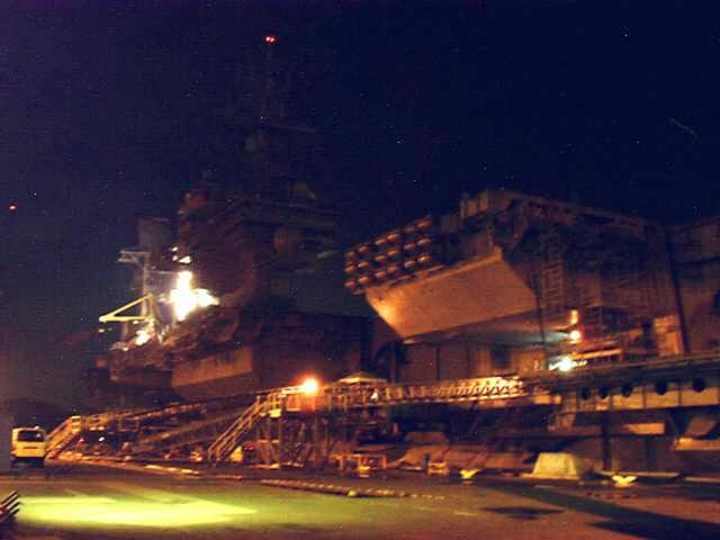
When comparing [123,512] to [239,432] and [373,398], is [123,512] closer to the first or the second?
[373,398]

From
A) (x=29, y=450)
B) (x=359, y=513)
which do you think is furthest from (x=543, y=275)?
(x=29, y=450)

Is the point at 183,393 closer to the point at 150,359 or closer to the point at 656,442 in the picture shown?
the point at 150,359

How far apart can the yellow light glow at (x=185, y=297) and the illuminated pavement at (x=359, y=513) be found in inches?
2409

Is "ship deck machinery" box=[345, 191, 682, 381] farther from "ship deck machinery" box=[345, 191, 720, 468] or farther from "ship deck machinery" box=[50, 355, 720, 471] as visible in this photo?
"ship deck machinery" box=[50, 355, 720, 471]

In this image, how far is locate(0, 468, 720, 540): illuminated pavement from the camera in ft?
62.6

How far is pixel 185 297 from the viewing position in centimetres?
10000

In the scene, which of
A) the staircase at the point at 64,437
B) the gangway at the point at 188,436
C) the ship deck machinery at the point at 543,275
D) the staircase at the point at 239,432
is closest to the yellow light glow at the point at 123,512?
the ship deck machinery at the point at 543,275

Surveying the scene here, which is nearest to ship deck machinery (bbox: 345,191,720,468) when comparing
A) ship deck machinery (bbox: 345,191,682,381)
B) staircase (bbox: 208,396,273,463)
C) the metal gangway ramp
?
ship deck machinery (bbox: 345,191,682,381)

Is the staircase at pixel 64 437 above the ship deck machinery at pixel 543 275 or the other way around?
the other way around

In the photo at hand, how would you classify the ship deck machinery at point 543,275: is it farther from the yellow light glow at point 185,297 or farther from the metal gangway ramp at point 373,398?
the yellow light glow at point 185,297

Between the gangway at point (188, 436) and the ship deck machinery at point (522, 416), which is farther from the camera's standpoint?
the gangway at point (188, 436)

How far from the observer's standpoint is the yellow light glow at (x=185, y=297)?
96.2m

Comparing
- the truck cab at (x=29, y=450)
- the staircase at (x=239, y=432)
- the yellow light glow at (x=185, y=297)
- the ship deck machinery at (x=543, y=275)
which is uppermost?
the yellow light glow at (x=185, y=297)

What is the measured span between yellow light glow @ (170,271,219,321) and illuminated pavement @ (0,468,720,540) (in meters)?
61.2
